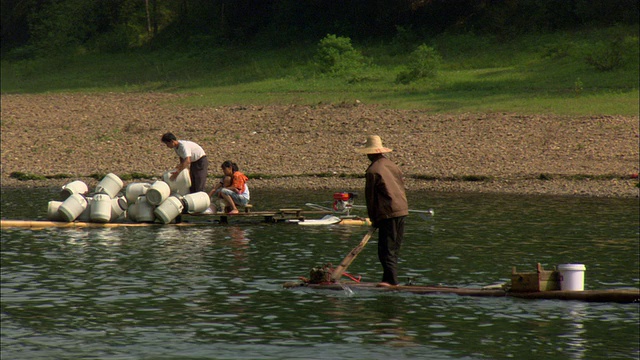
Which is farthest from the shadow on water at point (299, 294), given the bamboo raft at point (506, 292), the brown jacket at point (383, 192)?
the brown jacket at point (383, 192)

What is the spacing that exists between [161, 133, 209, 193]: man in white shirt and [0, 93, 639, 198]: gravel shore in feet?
18.9

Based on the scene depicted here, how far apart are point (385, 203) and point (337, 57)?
2433 cm

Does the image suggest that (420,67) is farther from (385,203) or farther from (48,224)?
(385,203)

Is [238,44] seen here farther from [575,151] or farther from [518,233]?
[518,233]

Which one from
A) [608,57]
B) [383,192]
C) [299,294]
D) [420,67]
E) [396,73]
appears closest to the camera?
[383,192]

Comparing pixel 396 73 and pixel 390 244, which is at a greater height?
pixel 396 73

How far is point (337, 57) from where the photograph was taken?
3766cm

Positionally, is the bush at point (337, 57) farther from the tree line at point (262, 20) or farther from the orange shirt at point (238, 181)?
the orange shirt at point (238, 181)

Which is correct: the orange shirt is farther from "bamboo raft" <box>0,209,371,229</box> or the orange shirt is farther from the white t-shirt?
the white t-shirt

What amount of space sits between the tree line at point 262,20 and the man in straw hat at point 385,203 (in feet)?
88.1

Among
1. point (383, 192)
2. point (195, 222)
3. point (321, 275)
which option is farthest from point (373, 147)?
point (195, 222)

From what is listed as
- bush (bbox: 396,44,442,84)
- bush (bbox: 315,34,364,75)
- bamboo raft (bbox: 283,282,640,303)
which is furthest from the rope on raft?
bush (bbox: 315,34,364,75)

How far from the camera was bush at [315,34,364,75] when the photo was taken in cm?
3744

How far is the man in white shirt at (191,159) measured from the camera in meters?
20.3
